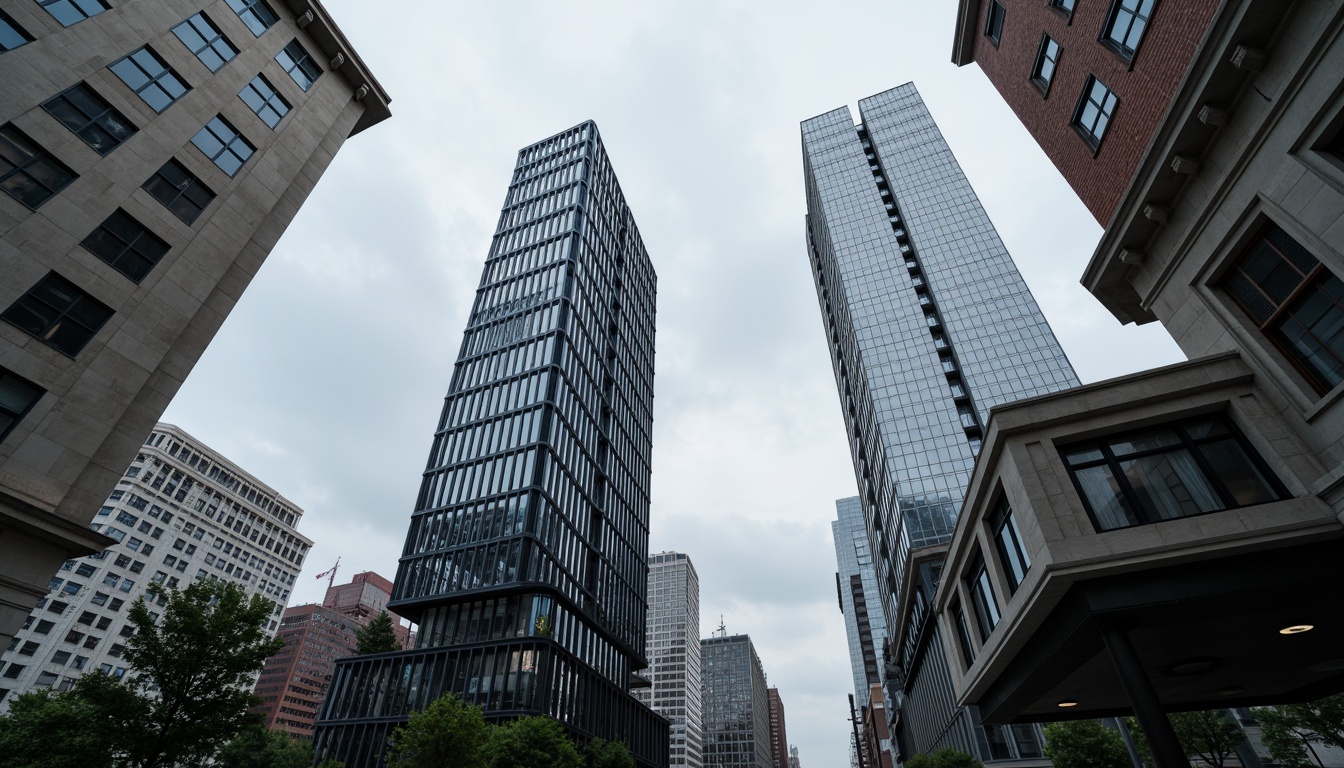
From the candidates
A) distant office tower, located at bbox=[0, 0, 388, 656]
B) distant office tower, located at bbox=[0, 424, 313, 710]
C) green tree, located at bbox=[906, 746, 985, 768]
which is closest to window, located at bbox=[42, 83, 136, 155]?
distant office tower, located at bbox=[0, 0, 388, 656]

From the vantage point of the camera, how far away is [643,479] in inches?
3469

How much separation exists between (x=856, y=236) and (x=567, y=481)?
58744mm

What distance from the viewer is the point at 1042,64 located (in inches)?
786

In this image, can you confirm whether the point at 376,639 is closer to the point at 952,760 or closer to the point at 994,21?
the point at 952,760

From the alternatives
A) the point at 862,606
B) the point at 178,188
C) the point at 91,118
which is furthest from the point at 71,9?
the point at 862,606

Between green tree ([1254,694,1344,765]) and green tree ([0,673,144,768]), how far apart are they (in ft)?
164

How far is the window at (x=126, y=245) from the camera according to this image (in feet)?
57.3

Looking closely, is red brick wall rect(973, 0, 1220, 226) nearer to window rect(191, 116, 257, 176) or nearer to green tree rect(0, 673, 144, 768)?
window rect(191, 116, 257, 176)

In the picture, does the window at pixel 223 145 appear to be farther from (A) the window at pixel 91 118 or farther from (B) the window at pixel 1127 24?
(B) the window at pixel 1127 24

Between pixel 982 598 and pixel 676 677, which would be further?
pixel 676 677

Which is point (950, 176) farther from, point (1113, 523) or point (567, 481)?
point (1113, 523)

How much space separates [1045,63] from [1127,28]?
14.4 ft

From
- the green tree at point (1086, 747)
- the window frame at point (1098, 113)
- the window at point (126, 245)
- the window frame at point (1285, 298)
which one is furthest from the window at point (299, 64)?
the green tree at point (1086, 747)

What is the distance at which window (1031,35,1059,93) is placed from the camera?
19172mm
